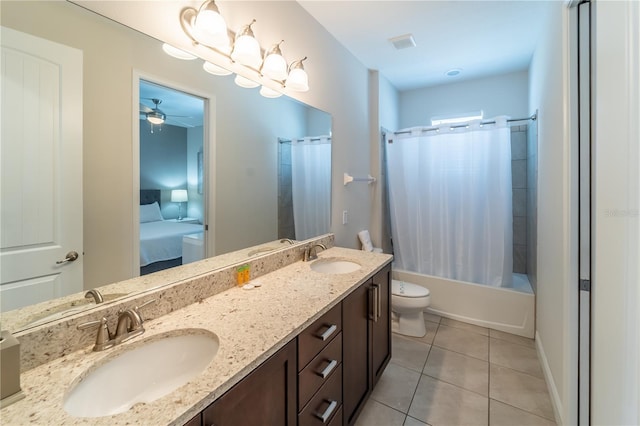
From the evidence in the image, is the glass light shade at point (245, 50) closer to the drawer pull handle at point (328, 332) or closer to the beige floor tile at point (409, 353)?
the drawer pull handle at point (328, 332)

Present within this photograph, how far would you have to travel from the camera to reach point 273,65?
153cm

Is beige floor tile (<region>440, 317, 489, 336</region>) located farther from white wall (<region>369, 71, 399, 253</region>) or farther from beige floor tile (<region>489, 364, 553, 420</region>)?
white wall (<region>369, 71, 399, 253</region>)

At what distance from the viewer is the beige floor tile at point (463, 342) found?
2152mm

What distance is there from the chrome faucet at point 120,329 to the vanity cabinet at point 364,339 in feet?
2.69

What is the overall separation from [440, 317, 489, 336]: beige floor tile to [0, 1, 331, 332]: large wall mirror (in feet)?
6.68

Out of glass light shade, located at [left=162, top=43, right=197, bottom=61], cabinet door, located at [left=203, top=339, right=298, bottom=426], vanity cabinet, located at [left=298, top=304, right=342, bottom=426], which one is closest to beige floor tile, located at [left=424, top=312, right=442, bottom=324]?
vanity cabinet, located at [left=298, top=304, right=342, bottom=426]

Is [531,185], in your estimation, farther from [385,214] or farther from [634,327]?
[634,327]

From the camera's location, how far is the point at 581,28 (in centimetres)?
133

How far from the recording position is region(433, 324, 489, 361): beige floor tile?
2152 millimetres

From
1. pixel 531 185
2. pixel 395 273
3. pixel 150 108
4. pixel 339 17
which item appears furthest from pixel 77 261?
pixel 531 185

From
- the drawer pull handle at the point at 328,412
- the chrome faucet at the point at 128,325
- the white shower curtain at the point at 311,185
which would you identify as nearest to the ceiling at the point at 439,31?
the white shower curtain at the point at 311,185

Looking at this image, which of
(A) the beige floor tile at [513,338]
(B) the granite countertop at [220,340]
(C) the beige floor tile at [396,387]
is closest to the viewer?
(B) the granite countertop at [220,340]

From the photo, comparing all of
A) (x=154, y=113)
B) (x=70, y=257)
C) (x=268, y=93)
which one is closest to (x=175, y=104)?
(x=154, y=113)

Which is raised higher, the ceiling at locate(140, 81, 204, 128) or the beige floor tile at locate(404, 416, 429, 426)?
the ceiling at locate(140, 81, 204, 128)
